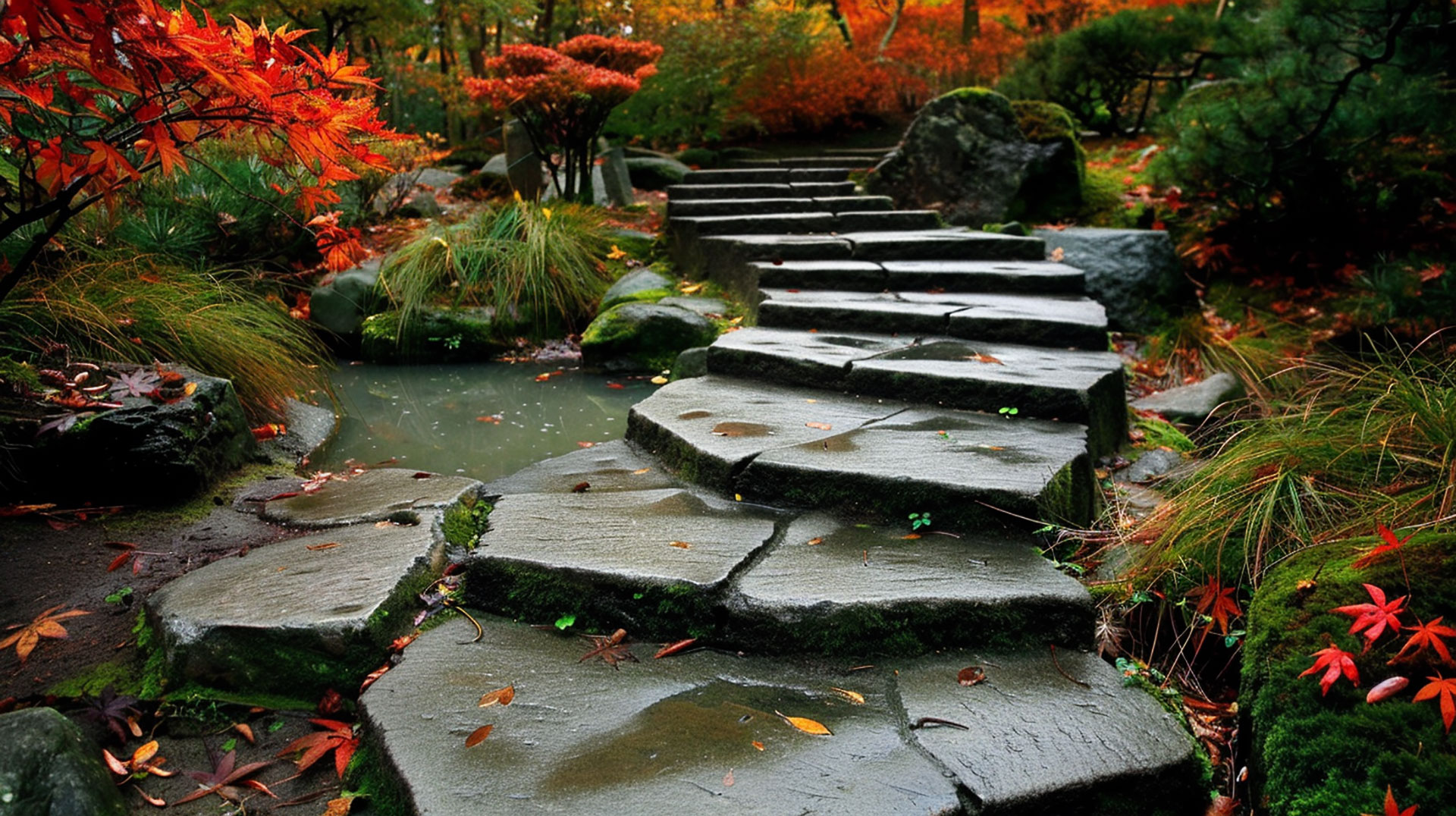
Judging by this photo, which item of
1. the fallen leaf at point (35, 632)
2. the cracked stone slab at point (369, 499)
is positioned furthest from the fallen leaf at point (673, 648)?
the fallen leaf at point (35, 632)

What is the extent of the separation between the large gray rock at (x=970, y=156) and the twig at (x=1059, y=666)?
4.49 metres

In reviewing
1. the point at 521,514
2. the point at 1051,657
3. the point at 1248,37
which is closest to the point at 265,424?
the point at 521,514

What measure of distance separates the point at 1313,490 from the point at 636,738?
5.27 ft

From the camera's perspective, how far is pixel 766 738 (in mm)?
1496

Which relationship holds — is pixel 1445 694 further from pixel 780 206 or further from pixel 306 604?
pixel 780 206

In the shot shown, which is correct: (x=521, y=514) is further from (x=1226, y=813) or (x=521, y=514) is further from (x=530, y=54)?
(x=530, y=54)

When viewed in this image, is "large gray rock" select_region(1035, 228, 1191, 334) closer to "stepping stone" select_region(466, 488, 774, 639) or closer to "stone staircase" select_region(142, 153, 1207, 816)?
"stone staircase" select_region(142, 153, 1207, 816)

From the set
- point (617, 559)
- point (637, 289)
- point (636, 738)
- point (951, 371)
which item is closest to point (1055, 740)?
point (636, 738)

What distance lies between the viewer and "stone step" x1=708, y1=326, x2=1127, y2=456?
2.73m

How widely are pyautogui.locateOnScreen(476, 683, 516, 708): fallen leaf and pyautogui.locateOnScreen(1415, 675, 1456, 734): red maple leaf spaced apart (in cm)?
149

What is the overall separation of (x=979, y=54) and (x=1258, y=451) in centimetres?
826

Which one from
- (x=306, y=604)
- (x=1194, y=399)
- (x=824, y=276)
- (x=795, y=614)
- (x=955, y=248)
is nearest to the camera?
(x=795, y=614)

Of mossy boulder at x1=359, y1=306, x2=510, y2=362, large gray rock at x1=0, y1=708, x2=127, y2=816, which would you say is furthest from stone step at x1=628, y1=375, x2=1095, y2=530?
mossy boulder at x1=359, y1=306, x2=510, y2=362

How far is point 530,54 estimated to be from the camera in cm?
605
